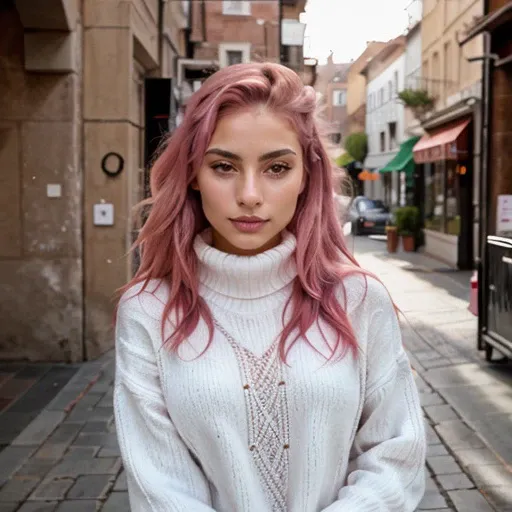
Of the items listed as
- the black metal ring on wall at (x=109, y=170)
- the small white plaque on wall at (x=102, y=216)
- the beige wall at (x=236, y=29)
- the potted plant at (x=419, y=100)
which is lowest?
the small white plaque on wall at (x=102, y=216)

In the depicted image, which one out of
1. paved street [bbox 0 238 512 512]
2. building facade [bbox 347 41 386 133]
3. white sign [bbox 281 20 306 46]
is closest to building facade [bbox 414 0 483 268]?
white sign [bbox 281 20 306 46]

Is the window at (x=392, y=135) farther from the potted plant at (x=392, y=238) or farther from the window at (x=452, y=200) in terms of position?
the window at (x=452, y=200)

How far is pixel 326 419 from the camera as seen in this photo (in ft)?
5.37

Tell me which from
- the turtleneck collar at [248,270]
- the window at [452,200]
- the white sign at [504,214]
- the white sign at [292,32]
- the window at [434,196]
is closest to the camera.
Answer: the turtleneck collar at [248,270]

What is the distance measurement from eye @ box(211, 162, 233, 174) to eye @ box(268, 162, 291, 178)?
3.3 inches

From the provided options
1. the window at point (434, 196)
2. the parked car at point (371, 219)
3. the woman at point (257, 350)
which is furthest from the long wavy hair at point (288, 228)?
the parked car at point (371, 219)

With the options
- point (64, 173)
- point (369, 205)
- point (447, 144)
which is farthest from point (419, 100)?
point (64, 173)

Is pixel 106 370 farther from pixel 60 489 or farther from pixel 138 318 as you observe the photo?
pixel 138 318

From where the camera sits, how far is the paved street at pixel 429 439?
4164 mm

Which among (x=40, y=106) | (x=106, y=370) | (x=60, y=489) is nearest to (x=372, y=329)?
(x=60, y=489)

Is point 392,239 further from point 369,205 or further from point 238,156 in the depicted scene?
point 238,156

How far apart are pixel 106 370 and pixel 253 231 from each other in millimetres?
5890

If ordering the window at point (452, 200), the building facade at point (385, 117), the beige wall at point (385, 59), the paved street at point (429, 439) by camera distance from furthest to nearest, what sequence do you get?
the building facade at point (385, 117) → the beige wall at point (385, 59) → the window at point (452, 200) → the paved street at point (429, 439)

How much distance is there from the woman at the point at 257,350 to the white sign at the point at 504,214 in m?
6.42
